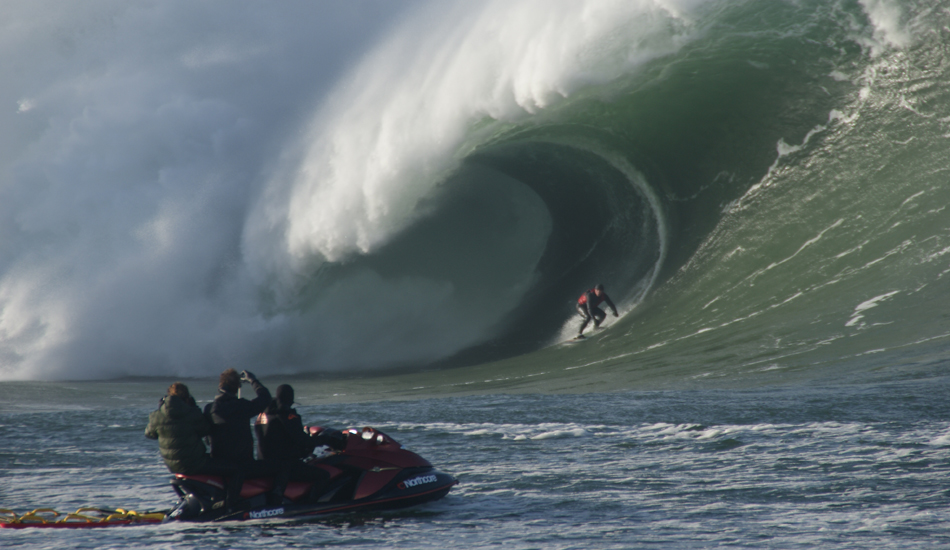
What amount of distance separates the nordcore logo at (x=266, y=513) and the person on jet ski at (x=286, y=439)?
0.23m

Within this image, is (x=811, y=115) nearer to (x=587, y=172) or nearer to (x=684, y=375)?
(x=587, y=172)

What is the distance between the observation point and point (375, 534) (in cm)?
→ 500

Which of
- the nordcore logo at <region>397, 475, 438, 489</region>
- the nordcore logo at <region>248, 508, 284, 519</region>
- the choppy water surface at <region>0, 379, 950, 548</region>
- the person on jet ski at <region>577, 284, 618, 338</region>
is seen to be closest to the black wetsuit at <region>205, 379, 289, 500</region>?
the nordcore logo at <region>248, 508, 284, 519</region>

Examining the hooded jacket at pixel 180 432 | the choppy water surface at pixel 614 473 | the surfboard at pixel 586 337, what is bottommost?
the choppy water surface at pixel 614 473

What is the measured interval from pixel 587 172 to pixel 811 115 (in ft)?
15.0

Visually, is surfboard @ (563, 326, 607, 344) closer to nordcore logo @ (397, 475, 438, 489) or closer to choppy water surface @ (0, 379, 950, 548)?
choppy water surface @ (0, 379, 950, 548)

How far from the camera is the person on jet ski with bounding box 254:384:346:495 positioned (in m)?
5.34

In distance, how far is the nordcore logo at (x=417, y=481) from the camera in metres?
5.49

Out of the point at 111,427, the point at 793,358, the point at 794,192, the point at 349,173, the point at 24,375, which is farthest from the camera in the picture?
the point at 349,173

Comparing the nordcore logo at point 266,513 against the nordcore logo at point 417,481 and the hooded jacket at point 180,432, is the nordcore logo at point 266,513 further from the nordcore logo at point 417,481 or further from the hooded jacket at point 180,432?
the nordcore logo at point 417,481

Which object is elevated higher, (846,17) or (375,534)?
(846,17)

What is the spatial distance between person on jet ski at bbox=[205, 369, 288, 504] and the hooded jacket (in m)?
0.09

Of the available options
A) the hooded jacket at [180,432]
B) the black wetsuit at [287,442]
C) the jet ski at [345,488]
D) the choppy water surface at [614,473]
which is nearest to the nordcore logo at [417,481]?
the jet ski at [345,488]

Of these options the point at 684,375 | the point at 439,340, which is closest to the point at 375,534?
the point at 684,375
